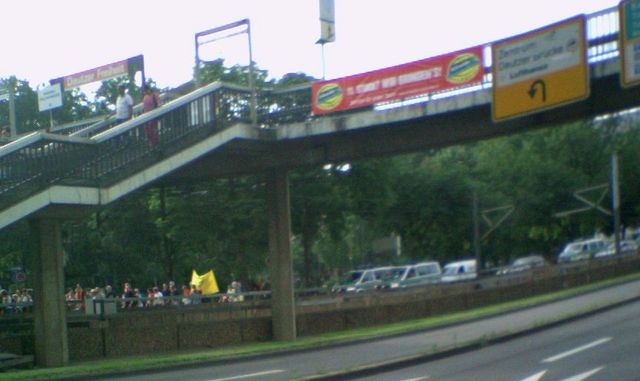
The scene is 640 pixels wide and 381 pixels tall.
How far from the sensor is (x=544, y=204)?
5891cm

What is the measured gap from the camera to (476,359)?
66.5 feet

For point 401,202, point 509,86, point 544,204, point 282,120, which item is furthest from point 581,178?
point 509,86

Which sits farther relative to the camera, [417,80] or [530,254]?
[530,254]

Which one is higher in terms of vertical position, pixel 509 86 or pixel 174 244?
pixel 509 86

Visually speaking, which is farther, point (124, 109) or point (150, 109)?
point (124, 109)

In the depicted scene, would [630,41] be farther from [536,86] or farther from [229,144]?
[229,144]

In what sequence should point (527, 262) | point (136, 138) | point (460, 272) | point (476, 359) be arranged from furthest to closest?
point (527, 262) < point (460, 272) < point (136, 138) < point (476, 359)

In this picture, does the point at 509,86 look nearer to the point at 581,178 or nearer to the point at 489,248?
the point at 581,178

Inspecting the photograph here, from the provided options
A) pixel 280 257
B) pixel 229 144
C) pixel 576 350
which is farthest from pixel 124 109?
pixel 576 350

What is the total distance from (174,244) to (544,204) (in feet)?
80.0

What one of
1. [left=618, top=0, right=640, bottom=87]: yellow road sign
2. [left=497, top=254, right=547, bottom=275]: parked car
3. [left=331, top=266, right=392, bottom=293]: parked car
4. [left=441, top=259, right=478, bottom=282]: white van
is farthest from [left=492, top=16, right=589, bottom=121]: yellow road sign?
[left=497, top=254, right=547, bottom=275]: parked car

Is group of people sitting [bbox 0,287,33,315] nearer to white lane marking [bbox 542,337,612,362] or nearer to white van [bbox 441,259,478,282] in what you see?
white lane marking [bbox 542,337,612,362]

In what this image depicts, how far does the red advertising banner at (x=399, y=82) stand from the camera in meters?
23.6

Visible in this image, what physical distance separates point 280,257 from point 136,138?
25.3 ft
